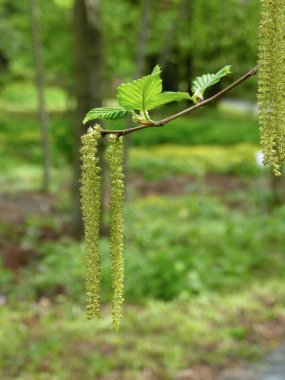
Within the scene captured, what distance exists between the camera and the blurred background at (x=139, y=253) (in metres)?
4.76

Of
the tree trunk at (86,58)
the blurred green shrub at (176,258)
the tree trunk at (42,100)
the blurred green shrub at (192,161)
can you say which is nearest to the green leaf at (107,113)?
the blurred green shrub at (176,258)

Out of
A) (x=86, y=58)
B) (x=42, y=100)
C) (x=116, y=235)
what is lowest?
(x=116, y=235)

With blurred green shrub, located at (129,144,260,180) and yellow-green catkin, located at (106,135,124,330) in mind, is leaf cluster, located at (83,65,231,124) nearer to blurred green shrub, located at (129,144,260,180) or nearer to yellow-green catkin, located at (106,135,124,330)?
yellow-green catkin, located at (106,135,124,330)

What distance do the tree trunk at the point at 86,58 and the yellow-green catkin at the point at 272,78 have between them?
235 inches

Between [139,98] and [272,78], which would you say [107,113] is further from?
[272,78]

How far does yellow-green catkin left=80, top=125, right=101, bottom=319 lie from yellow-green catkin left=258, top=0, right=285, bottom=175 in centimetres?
20

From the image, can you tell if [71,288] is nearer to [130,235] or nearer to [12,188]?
[130,235]

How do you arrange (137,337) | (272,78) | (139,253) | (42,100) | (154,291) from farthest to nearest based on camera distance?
(42,100) < (139,253) < (154,291) < (137,337) < (272,78)

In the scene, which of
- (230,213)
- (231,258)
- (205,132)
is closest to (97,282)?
(231,258)

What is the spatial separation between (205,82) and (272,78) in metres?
0.24

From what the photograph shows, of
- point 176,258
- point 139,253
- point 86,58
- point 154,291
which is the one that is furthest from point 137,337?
point 86,58

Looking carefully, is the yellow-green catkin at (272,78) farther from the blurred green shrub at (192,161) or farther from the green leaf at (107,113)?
the blurred green shrub at (192,161)

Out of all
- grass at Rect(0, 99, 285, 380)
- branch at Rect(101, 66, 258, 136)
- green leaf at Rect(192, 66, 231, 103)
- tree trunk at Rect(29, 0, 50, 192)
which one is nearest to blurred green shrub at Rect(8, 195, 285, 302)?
grass at Rect(0, 99, 285, 380)

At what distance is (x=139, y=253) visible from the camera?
679cm
